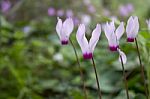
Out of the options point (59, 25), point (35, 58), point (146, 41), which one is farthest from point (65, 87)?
point (59, 25)

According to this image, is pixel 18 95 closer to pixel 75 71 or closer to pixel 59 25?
pixel 75 71

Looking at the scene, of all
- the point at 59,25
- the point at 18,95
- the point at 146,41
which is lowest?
the point at 18,95

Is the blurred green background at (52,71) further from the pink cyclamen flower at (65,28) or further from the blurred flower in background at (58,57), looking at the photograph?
the pink cyclamen flower at (65,28)

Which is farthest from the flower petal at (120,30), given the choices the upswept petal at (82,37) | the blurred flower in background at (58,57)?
the blurred flower in background at (58,57)

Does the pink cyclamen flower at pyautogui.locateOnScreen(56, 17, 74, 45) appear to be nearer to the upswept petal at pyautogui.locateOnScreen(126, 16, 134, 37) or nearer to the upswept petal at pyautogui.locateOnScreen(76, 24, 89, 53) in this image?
the upswept petal at pyautogui.locateOnScreen(76, 24, 89, 53)

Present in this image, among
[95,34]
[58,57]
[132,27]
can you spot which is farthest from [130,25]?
[58,57]

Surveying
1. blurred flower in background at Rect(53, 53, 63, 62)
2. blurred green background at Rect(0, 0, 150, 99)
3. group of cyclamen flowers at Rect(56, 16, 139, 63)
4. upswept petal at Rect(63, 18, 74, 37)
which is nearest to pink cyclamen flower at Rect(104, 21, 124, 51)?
group of cyclamen flowers at Rect(56, 16, 139, 63)
